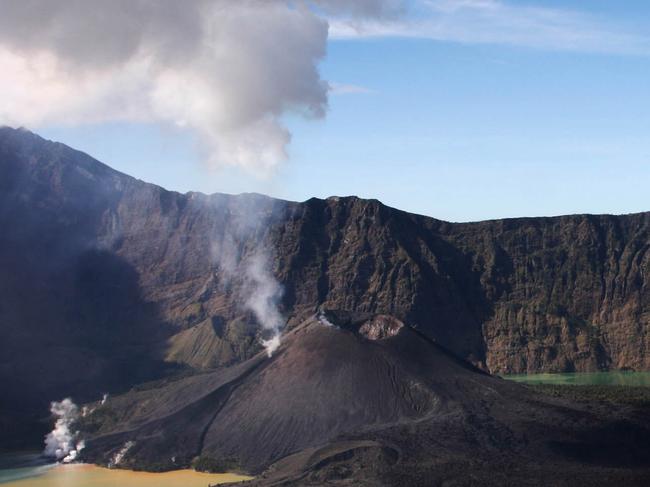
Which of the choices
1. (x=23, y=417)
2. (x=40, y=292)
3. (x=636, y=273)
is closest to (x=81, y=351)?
(x=40, y=292)

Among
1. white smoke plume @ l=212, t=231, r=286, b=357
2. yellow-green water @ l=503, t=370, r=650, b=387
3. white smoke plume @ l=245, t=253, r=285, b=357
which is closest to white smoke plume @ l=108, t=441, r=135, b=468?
yellow-green water @ l=503, t=370, r=650, b=387

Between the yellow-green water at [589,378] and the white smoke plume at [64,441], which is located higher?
the yellow-green water at [589,378]

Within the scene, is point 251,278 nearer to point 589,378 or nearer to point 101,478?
point 589,378

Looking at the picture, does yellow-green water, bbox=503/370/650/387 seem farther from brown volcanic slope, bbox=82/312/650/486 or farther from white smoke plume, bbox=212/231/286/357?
brown volcanic slope, bbox=82/312/650/486

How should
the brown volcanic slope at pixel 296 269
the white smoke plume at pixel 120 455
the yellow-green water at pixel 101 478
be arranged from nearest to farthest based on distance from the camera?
the yellow-green water at pixel 101 478 < the white smoke plume at pixel 120 455 < the brown volcanic slope at pixel 296 269

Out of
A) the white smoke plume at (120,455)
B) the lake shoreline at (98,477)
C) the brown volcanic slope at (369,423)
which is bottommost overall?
the lake shoreline at (98,477)

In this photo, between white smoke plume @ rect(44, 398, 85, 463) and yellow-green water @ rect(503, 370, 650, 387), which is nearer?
white smoke plume @ rect(44, 398, 85, 463)

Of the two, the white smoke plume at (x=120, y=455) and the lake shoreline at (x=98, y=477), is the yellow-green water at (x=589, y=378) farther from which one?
the lake shoreline at (x=98, y=477)

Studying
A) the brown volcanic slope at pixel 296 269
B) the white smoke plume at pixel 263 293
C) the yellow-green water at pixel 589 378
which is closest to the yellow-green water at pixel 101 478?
the yellow-green water at pixel 589 378
